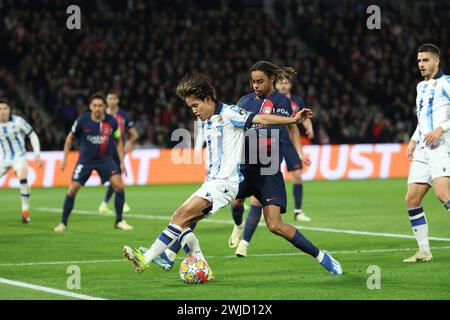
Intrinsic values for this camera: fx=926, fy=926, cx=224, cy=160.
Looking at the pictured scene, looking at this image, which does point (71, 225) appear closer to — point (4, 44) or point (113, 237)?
point (113, 237)

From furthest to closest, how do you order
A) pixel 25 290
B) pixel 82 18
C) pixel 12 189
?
pixel 82 18 < pixel 12 189 < pixel 25 290

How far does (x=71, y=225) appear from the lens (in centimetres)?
1616


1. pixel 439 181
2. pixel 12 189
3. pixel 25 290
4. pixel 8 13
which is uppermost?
→ pixel 8 13

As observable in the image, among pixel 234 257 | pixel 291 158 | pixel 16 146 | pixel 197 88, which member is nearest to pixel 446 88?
pixel 197 88

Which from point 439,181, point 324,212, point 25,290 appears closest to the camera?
point 25,290

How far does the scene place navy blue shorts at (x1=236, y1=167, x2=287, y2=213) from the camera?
32.0 ft

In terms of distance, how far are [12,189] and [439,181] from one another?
1722cm

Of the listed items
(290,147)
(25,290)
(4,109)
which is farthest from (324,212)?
(25,290)

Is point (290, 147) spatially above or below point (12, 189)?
above

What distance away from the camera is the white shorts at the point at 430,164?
34.0ft

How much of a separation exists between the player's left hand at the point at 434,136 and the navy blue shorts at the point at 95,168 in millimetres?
6879

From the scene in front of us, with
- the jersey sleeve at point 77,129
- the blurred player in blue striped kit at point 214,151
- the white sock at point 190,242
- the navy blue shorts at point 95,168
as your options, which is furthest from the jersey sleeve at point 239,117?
the jersey sleeve at point 77,129

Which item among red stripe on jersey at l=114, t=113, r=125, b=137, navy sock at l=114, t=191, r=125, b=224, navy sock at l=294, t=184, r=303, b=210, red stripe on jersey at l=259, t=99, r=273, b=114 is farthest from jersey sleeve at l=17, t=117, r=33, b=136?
red stripe on jersey at l=259, t=99, r=273, b=114

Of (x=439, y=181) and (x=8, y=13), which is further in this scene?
(x=8, y=13)
